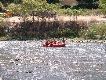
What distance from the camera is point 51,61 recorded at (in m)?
66.4

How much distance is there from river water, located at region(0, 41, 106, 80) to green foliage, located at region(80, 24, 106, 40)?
265 inches

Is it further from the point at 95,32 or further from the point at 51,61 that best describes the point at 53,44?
the point at 51,61

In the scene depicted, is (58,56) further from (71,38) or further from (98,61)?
(71,38)

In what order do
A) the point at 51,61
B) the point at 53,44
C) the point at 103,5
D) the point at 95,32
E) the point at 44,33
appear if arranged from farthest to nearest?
the point at 103,5
the point at 44,33
the point at 95,32
the point at 53,44
the point at 51,61

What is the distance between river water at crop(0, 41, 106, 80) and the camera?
5697 centimetres

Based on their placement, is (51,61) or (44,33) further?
(44,33)

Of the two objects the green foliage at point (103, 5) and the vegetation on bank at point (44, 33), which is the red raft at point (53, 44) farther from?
the green foliage at point (103, 5)

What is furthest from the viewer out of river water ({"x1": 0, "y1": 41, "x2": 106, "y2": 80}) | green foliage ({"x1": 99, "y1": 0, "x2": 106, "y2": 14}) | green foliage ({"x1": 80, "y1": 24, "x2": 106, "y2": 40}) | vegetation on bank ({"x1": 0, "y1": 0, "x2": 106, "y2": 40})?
green foliage ({"x1": 99, "y1": 0, "x2": 106, "y2": 14})

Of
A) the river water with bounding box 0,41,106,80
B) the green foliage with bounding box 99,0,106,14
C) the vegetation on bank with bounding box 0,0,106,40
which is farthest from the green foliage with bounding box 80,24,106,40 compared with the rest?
the green foliage with bounding box 99,0,106,14

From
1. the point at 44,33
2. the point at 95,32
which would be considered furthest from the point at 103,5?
the point at 44,33

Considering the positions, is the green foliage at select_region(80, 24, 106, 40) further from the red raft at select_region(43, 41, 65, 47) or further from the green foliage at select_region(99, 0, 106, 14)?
Answer: the red raft at select_region(43, 41, 65, 47)

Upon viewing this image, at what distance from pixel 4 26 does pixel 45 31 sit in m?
8.32

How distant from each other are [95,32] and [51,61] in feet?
81.8

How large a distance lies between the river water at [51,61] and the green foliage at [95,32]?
22.1 feet
